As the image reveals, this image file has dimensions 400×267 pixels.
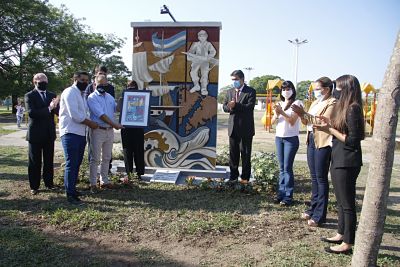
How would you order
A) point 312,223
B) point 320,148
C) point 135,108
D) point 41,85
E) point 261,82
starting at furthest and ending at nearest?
point 261,82 → point 135,108 → point 41,85 → point 312,223 → point 320,148

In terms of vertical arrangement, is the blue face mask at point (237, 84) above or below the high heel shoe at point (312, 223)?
above

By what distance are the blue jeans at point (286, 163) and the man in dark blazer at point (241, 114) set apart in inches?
36.1

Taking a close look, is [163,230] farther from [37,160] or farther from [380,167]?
[37,160]

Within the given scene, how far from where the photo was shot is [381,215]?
314 centimetres

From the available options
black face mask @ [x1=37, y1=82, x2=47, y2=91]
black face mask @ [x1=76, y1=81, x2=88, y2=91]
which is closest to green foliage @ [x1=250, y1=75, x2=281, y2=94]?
black face mask @ [x1=37, y1=82, x2=47, y2=91]

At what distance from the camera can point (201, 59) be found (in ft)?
23.6

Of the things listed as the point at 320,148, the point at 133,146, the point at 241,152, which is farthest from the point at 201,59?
the point at 320,148

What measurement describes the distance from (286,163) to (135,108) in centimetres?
298

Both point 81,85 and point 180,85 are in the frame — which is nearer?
point 81,85

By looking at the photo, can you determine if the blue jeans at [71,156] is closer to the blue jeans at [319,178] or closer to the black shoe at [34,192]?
the black shoe at [34,192]

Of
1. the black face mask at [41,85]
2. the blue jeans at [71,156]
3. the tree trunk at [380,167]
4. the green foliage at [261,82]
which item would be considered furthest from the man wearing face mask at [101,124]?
the green foliage at [261,82]

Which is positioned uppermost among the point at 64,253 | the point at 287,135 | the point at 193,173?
the point at 287,135

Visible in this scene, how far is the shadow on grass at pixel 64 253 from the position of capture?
362 cm

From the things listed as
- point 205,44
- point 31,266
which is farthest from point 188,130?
point 31,266
